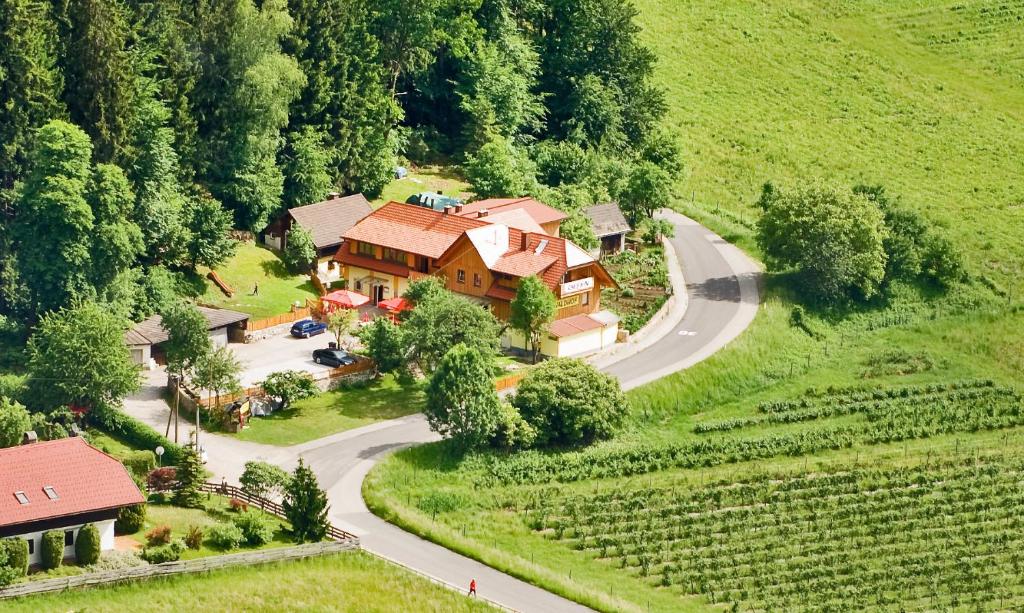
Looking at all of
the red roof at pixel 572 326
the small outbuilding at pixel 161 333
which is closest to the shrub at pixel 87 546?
the small outbuilding at pixel 161 333

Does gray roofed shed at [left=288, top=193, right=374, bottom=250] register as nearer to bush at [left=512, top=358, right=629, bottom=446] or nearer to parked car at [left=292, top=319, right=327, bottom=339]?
parked car at [left=292, top=319, right=327, bottom=339]

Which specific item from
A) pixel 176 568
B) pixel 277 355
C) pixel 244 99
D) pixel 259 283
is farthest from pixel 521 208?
pixel 176 568

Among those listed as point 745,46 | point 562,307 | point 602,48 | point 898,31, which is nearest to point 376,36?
point 602,48

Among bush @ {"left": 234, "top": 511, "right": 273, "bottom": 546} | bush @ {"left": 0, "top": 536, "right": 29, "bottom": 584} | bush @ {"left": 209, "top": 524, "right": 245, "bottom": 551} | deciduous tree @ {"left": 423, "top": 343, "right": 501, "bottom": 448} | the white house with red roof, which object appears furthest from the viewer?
deciduous tree @ {"left": 423, "top": 343, "right": 501, "bottom": 448}

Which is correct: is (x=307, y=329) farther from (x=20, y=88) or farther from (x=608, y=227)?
(x=608, y=227)

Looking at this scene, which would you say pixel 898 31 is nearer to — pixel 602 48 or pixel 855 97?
pixel 855 97

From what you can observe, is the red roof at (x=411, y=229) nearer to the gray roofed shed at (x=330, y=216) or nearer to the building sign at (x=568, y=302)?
the gray roofed shed at (x=330, y=216)

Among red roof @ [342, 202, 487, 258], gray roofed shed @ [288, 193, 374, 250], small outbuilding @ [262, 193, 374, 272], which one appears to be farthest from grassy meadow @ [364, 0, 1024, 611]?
gray roofed shed @ [288, 193, 374, 250]
